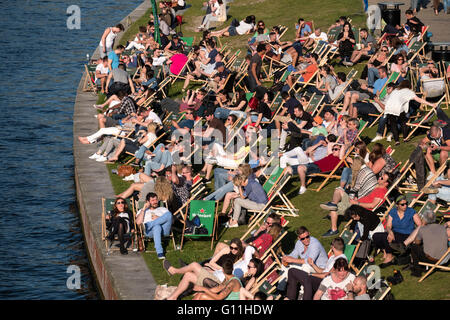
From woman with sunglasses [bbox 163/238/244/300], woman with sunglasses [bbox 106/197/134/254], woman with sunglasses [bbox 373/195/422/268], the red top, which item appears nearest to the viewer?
woman with sunglasses [bbox 163/238/244/300]

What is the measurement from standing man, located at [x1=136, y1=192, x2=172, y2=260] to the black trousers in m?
3.43

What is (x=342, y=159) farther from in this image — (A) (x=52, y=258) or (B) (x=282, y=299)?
(A) (x=52, y=258)

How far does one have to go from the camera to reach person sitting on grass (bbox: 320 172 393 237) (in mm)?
16766

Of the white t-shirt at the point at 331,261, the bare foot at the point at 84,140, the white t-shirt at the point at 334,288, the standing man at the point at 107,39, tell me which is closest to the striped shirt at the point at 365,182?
the white t-shirt at the point at 331,261

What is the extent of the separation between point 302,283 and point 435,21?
17.5m

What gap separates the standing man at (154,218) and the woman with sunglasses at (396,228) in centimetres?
397

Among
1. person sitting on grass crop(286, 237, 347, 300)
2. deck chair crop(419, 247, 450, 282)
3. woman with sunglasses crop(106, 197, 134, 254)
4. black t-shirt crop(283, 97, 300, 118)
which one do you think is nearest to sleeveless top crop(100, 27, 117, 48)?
black t-shirt crop(283, 97, 300, 118)

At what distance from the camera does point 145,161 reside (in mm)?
21391

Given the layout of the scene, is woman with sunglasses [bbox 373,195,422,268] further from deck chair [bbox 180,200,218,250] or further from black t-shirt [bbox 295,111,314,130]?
black t-shirt [bbox 295,111,314,130]

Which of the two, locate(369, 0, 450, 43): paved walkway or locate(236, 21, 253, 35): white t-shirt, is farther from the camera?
locate(236, 21, 253, 35): white t-shirt

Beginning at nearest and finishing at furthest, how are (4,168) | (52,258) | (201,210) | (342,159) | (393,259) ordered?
(393,259) < (201,210) < (342,159) < (52,258) < (4,168)

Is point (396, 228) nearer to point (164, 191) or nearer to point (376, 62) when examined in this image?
point (164, 191)

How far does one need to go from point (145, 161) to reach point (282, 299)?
25.5ft
